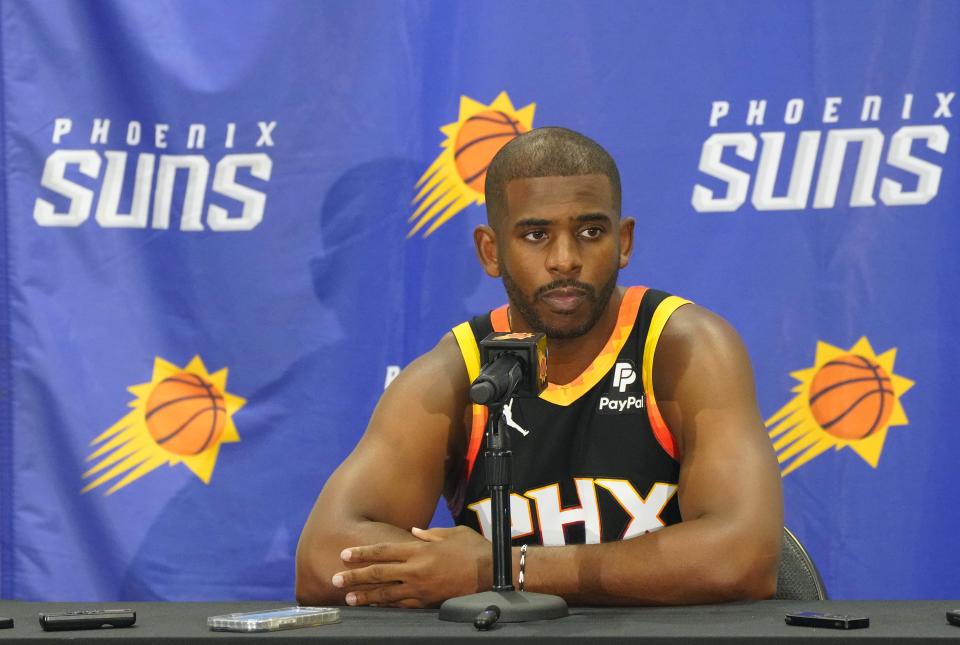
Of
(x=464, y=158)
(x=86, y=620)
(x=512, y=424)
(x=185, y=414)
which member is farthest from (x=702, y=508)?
(x=185, y=414)

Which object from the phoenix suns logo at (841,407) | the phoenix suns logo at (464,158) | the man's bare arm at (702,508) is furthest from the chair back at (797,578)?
the phoenix suns logo at (464,158)

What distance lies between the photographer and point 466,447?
201 cm

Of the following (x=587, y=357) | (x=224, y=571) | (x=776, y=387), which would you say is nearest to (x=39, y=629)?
(x=587, y=357)

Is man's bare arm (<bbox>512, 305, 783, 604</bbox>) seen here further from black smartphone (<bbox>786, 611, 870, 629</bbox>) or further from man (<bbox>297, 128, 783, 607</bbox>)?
black smartphone (<bbox>786, 611, 870, 629</bbox>)

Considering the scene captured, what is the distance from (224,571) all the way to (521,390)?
1635 millimetres

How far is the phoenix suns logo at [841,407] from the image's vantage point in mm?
2570

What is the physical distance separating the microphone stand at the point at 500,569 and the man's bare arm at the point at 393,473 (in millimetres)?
384

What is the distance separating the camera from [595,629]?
1163mm

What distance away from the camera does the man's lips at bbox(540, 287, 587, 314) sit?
1892mm

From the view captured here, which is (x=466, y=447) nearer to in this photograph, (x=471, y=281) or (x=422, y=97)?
(x=471, y=281)

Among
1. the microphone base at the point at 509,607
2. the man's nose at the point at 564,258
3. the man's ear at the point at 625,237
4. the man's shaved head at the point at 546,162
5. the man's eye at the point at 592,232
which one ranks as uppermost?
the man's shaved head at the point at 546,162

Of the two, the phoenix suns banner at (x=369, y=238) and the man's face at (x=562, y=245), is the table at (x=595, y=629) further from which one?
the phoenix suns banner at (x=369, y=238)

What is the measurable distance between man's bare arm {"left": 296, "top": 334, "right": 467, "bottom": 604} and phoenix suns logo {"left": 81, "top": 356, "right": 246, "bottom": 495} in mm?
921

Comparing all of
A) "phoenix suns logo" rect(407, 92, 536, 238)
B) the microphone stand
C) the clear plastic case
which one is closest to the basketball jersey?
the microphone stand
